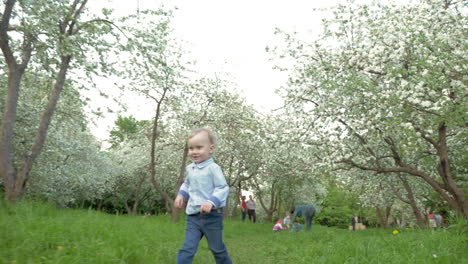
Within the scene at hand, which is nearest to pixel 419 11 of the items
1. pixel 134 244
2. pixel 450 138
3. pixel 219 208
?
pixel 450 138

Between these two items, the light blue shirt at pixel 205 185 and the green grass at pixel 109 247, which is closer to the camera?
the green grass at pixel 109 247

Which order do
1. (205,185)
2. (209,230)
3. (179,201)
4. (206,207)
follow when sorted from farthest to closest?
(179,201)
(205,185)
(209,230)
(206,207)

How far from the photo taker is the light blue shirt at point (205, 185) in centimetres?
450

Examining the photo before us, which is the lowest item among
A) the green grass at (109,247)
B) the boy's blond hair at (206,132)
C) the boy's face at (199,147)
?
the green grass at (109,247)

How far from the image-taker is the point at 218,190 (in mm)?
4473

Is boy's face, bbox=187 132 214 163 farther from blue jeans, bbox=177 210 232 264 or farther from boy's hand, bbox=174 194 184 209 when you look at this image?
blue jeans, bbox=177 210 232 264

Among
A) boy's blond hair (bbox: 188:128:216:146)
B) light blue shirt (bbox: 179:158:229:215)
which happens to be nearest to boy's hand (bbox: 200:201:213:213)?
light blue shirt (bbox: 179:158:229:215)

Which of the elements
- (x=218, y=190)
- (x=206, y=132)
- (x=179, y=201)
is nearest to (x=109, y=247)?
(x=179, y=201)

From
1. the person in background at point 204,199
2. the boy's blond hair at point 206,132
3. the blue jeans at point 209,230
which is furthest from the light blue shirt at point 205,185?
the boy's blond hair at point 206,132

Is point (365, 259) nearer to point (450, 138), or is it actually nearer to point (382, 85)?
point (382, 85)

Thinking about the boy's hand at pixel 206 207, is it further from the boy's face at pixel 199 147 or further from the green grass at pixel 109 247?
the green grass at pixel 109 247

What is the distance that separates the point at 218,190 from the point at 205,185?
209mm

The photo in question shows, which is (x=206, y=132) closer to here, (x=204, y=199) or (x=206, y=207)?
(x=204, y=199)

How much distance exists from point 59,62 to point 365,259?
30.5 feet
